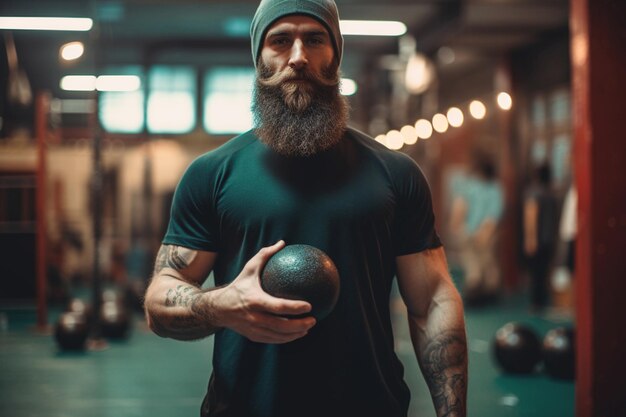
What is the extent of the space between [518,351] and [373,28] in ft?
18.9

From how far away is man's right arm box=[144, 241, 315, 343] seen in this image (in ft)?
4.59

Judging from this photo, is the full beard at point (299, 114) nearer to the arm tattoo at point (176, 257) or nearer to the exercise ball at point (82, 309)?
the arm tattoo at point (176, 257)

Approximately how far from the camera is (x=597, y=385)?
3898 mm

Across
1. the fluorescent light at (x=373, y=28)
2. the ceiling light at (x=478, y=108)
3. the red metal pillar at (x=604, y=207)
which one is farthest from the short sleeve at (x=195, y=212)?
the fluorescent light at (x=373, y=28)

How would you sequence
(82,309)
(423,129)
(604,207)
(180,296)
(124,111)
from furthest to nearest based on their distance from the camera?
(124,111), (423,129), (82,309), (604,207), (180,296)

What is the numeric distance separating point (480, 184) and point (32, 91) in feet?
34.0

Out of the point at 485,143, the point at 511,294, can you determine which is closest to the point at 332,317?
the point at 511,294

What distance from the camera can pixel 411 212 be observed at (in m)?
1.74

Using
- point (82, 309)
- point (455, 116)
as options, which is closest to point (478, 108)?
point (455, 116)

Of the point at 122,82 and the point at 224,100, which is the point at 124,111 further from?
the point at 224,100

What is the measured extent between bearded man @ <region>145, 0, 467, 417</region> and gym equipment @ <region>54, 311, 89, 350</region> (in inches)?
209

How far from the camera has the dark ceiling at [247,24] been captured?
9.34 m

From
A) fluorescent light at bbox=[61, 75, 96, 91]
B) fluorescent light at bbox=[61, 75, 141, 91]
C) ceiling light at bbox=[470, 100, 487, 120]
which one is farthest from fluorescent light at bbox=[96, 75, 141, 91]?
ceiling light at bbox=[470, 100, 487, 120]

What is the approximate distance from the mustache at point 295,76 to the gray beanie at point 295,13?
0.04 meters
